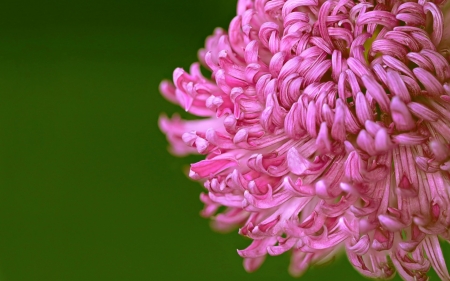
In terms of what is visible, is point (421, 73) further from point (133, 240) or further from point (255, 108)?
point (133, 240)

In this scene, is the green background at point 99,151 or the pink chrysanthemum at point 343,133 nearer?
the pink chrysanthemum at point 343,133

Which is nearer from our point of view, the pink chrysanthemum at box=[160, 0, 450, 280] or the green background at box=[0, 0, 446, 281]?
the pink chrysanthemum at box=[160, 0, 450, 280]

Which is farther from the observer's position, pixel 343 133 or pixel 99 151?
pixel 99 151

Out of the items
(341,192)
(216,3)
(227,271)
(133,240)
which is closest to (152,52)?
(216,3)

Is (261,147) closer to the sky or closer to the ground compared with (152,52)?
closer to the ground
